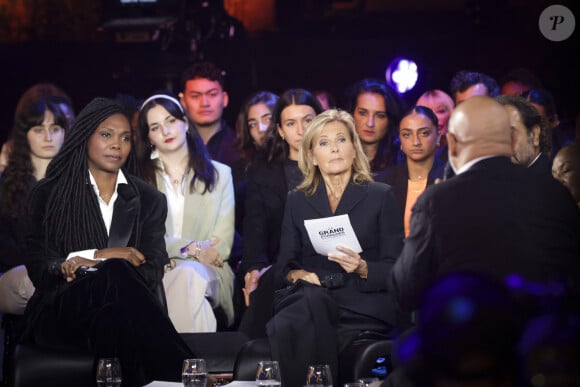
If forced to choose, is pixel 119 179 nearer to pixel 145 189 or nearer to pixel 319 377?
pixel 145 189

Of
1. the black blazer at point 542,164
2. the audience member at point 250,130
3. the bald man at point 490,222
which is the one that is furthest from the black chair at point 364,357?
the audience member at point 250,130

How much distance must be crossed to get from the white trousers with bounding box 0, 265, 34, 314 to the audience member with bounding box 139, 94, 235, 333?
78cm

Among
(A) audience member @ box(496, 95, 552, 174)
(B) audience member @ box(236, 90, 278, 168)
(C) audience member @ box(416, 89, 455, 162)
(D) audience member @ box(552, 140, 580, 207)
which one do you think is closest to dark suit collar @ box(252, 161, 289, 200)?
(B) audience member @ box(236, 90, 278, 168)

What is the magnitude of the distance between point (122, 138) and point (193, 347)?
1.18 meters

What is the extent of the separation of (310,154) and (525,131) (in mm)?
1091

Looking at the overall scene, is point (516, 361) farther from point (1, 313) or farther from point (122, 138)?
point (1, 313)

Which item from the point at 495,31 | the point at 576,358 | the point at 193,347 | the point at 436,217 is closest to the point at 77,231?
the point at 193,347

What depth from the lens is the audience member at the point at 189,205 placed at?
16.9 ft

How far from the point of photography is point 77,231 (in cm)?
483

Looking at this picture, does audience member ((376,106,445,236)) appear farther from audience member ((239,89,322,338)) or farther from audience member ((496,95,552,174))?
audience member ((496,95,552,174))

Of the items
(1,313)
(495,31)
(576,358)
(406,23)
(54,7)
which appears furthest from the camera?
(54,7)

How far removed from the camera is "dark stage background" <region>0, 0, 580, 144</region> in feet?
26.7

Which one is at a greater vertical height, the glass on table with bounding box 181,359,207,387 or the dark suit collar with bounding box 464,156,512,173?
the dark suit collar with bounding box 464,156,512,173

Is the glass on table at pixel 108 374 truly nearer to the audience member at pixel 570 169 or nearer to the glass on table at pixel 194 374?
the glass on table at pixel 194 374
